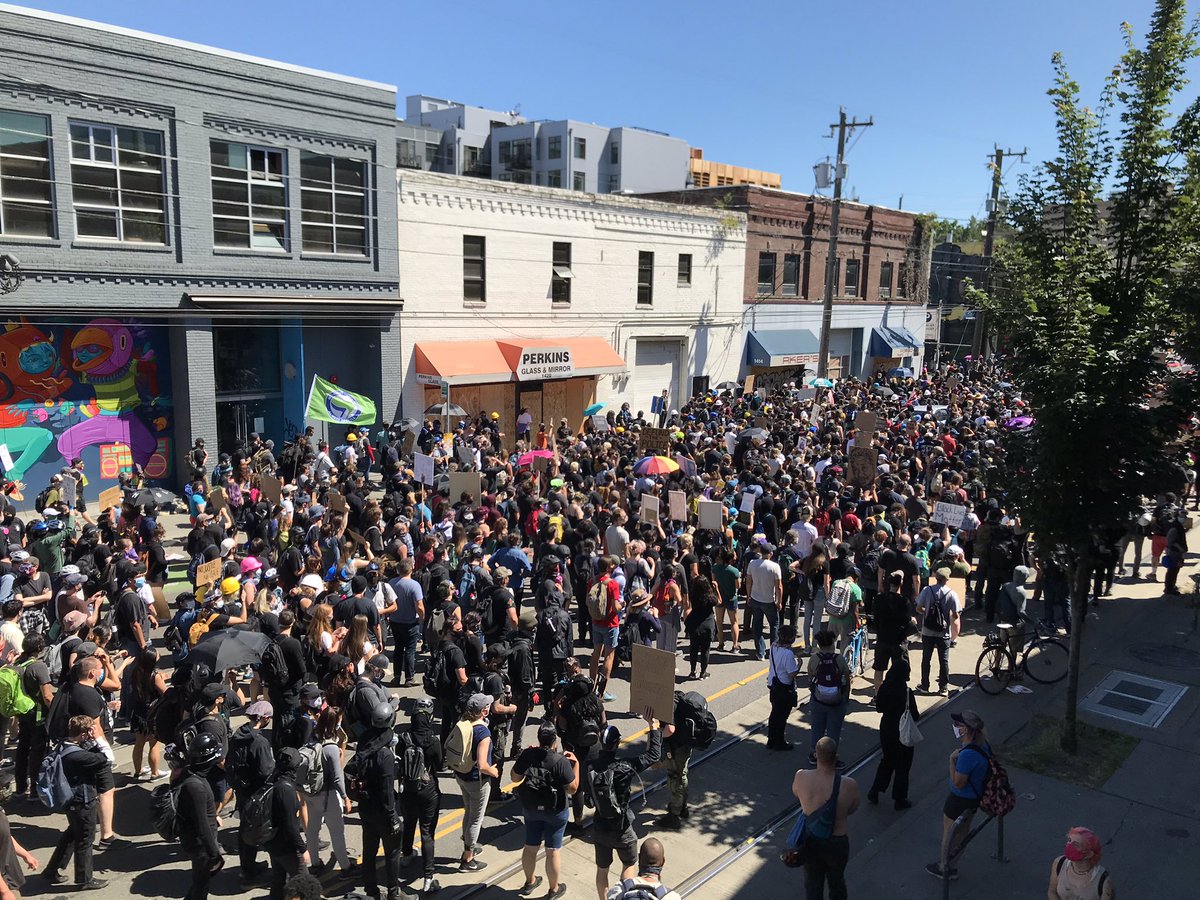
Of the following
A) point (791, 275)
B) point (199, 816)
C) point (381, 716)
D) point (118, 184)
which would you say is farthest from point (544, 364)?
point (199, 816)

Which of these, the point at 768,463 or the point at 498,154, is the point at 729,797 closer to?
the point at 768,463

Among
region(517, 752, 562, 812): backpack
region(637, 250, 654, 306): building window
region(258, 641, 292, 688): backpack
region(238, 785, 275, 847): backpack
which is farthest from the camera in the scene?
region(637, 250, 654, 306): building window

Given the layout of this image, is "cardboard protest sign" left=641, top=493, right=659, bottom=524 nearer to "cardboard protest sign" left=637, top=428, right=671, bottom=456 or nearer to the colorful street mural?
"cardboard protest sign" left=637, top=428, right=671, bottom=456

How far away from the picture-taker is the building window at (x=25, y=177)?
58.3 feet

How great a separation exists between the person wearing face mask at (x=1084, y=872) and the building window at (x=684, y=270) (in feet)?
95.6

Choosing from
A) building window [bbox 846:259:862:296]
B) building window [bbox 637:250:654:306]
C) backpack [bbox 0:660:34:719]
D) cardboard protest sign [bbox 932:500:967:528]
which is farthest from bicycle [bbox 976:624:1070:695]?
building window [bbox 846:259:862:296]

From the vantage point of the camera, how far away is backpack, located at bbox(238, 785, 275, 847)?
6.38 meters

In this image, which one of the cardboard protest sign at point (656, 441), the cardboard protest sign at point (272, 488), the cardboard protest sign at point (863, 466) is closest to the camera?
the cardboard protest sign at point (272, 488)

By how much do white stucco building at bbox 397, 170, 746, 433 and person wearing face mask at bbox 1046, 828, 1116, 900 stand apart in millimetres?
20230

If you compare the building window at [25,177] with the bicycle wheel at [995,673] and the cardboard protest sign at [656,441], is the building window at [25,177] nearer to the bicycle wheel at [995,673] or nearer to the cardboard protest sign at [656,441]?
the cardboard protest sign at [656,441]

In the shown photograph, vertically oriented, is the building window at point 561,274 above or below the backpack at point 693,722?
above

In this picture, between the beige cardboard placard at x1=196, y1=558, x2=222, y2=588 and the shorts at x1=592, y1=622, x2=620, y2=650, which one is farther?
the beige cardboard placard at x1=196, y1=558, x2=222, y2=588

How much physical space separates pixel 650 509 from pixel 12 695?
31.3 ft

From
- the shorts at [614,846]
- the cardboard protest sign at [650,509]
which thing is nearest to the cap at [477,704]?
the shorts at [614,846]
